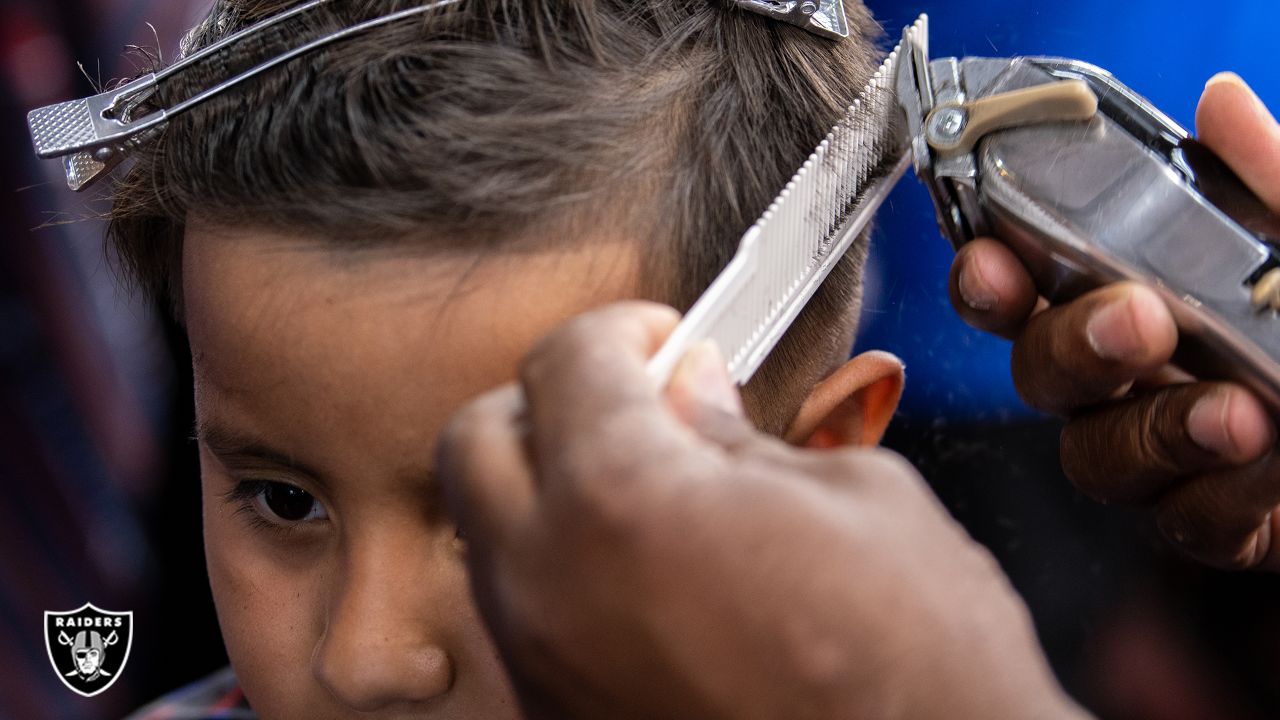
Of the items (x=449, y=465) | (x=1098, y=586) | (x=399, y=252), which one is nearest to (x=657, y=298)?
(x=399, y=252)

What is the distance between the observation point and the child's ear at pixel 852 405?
0.79 m

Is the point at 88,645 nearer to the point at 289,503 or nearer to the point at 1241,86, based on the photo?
the point at 289,503

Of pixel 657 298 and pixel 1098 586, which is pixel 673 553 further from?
pixel 1098 586

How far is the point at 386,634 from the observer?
0.61m

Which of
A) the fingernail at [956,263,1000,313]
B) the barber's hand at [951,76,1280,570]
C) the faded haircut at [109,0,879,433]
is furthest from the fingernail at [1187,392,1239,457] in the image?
the faded haircut at [109,0,879,433]

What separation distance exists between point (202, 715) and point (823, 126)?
2.91 feet

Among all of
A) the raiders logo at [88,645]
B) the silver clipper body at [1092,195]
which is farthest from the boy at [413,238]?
the raiders logo at [88,645]

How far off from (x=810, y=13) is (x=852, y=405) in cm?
29

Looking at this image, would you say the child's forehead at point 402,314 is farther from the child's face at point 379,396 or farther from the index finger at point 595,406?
the index finger at point 595,406

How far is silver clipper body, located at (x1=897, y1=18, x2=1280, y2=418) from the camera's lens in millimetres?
560

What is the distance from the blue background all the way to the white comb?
23 centimetres

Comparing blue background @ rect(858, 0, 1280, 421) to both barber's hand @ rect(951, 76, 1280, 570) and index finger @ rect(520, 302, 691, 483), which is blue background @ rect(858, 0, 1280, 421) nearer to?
barber's hand @ rect(951, 76, 1280, 570)

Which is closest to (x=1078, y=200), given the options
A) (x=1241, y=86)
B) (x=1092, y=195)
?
(x=1092, y=195)

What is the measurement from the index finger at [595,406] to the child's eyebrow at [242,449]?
0.93 ft
